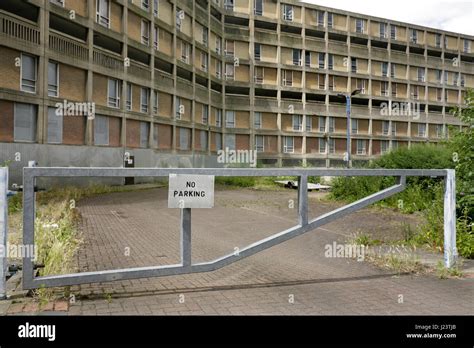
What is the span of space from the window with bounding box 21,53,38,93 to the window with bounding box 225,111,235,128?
24736 millimetres

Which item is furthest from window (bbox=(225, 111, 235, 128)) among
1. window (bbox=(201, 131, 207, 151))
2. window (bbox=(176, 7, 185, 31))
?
window (bbox=(176, 7, 185, 31))

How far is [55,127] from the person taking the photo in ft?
75.8

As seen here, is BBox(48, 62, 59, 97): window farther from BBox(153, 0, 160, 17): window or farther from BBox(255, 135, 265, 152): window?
BBox(255, 135, 265, 152): window

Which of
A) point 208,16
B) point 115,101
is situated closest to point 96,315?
point 115,101

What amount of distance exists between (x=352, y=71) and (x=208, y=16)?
70.1 ft

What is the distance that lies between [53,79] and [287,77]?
30316 millimetres

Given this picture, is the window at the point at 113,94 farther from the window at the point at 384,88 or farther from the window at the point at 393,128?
the window at the point at 393,128

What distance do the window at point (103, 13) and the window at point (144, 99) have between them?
5660 millimetres

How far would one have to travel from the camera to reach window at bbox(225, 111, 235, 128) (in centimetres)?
4399

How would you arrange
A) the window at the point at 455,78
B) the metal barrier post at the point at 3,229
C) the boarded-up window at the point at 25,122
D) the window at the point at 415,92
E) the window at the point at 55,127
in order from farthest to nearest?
the window at the point at 455,78 → the window at the point at 415,92 → the window at the point at 55,127 → the boarded-up window at the point at 25,122 → the metal barrier post at the point at 3,229

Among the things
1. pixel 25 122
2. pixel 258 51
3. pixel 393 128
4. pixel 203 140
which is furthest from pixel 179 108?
pixel 393 128

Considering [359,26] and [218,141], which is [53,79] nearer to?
[218,141]

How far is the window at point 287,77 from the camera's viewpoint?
46.7 meters

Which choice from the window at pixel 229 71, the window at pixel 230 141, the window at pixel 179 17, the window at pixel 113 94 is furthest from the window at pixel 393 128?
the window at pixel 113 94
